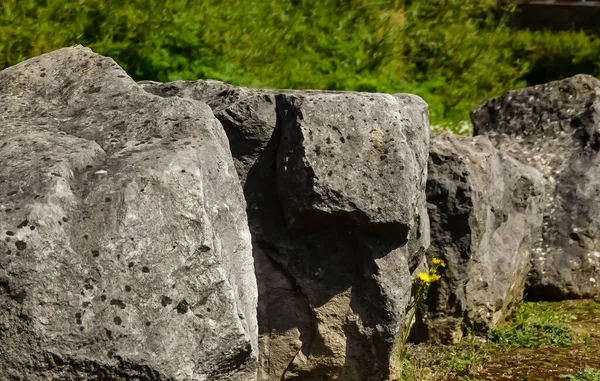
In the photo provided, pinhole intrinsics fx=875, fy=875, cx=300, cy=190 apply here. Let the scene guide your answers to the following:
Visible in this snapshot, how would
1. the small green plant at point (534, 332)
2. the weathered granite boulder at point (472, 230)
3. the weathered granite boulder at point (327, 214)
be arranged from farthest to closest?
the small green plant at point (534, 332) < the weathered granite boulder at point (472, 230) < the weathered granite boulder at point (327, 214)

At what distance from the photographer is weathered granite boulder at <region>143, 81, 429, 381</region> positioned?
147 inches

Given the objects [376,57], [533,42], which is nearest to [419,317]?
[376,57]

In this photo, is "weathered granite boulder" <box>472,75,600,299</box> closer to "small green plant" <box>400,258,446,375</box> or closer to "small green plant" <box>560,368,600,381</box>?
"small green plant" <box>560,368,600,381</box>

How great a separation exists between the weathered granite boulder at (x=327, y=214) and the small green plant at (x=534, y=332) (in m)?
1.45

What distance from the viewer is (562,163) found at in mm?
6535

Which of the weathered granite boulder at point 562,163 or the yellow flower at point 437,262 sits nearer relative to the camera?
the yellow flower at point 437,262

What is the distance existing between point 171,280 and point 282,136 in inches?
59.6

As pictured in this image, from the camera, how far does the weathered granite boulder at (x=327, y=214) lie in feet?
12.3

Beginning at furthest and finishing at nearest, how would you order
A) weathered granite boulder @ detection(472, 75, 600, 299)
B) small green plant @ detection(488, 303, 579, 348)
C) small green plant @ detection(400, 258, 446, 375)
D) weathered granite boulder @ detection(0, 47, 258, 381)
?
weathered granite boulder @ detection(472, 75, 600, 299), small green plant @ detection(488, 303, 579, 348), small green plant @ detection(400, 258, 446, 375), weathered granite boulder @ detection(0, 47, 258, 381)

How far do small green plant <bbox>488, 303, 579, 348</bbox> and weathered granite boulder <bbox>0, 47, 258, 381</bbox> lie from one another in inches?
121

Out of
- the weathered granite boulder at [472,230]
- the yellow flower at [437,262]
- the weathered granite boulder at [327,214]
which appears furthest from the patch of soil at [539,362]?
the weathered granite boulder at [327,214]

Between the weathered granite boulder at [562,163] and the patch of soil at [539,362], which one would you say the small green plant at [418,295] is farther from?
the weathered granite boulder at [562,163]

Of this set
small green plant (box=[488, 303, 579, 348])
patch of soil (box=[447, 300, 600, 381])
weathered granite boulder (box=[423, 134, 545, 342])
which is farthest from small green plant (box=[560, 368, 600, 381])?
weathered granite boulder (box=[423, 134, 545, 342])

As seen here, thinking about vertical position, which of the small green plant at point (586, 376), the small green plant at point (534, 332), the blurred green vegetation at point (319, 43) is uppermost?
the blurred green vegetation at point (319, 43)
